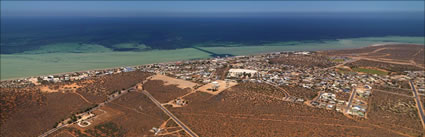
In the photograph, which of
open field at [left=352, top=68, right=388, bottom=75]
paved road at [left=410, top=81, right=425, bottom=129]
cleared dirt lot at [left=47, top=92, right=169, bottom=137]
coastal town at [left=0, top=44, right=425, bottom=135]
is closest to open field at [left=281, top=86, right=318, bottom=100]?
coastal town at [left=0, top=44, right=425, bottom=135]

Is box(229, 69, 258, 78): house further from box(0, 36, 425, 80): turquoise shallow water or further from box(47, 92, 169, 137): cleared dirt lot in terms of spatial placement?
box(0, 36, 425, 80): turquoise shallow water

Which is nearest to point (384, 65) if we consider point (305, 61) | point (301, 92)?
point (305, 61)

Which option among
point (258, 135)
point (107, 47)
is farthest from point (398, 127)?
point (107, 47)

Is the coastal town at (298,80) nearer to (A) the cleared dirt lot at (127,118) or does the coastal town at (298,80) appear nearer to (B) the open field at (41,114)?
(A) the cleared dirt lot at (127,118)

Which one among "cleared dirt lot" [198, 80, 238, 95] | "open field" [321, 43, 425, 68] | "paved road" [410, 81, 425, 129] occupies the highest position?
"open field" [321, 43, 425, 68]

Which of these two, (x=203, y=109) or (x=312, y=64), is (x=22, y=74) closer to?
(x=203, y=109)

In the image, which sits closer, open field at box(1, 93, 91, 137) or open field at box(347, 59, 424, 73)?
open field at box(1, 93, 91, 137)

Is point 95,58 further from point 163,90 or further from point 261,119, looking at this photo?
point 261,119
